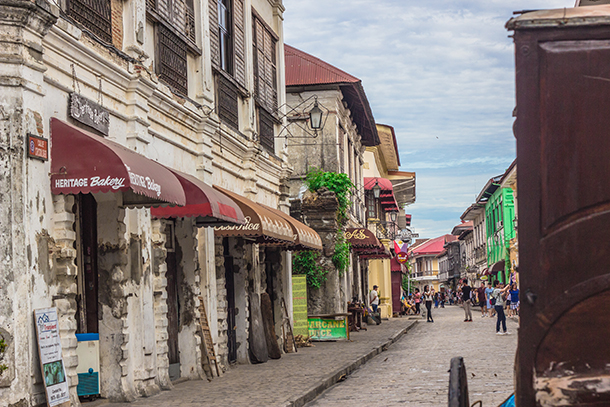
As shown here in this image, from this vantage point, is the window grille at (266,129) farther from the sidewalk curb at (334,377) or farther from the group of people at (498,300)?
the group of people at (498,300)

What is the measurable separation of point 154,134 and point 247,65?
18.9 ft

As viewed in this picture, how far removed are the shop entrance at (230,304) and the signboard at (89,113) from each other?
5.99m

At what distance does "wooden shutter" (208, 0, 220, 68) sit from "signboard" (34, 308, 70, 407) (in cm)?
729

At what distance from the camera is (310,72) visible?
26.7 m

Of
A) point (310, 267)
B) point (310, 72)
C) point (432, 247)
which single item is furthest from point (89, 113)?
point (432, 247)

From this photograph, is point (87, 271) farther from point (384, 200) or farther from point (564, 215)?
point (384, 200)

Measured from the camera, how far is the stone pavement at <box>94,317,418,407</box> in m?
9.57

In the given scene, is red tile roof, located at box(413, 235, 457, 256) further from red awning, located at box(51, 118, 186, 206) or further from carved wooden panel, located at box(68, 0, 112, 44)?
red awning, located at box(51, 118, 186, 206)

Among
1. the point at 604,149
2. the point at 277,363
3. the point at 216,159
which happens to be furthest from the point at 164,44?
the point at 604,149

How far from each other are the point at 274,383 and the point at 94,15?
5.61m

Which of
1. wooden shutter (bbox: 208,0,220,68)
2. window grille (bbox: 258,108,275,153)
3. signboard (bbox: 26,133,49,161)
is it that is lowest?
signboard (bbox: 26,133,49,161)

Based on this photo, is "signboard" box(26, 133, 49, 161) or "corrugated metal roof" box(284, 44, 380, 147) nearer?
"signboard" box(26, 133, 49, 161)

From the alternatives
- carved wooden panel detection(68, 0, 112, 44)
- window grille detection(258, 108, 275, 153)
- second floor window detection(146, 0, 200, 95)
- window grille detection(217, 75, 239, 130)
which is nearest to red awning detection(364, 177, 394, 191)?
window grille detection(258, 108, 275, 153)

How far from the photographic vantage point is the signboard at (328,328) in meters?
20.7
